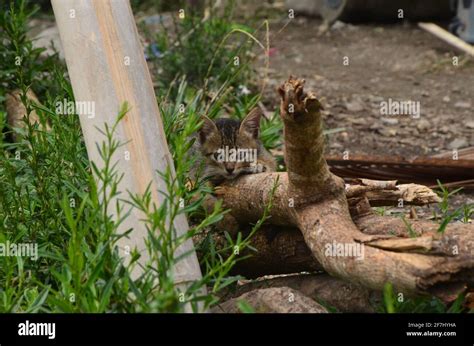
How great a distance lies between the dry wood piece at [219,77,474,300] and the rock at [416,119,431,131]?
383cm

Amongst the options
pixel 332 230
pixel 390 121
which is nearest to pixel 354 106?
pixel 390 121

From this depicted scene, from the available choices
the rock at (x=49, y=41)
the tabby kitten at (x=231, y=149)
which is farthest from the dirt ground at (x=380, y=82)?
the rock at (x=49, y=41)

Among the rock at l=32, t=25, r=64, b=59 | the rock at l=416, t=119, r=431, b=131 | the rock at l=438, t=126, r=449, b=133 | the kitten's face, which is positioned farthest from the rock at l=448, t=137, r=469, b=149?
the rock at l=32, t=25, r=64, b=59

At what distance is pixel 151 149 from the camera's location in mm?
4020

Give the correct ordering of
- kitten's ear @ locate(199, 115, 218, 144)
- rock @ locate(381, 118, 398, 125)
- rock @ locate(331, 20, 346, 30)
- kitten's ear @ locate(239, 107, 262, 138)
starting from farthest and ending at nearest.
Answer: rock @ locate(331, 20, 346, 30) < rock @ locate(381, 118, 398, 125) < kitten's ear @ locate(239, 107, 262, 138) < kitten's ear @ locate(199, 115, 218, 144)

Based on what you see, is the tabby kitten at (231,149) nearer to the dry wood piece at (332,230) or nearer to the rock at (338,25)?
the dry wood piece at (332,230)

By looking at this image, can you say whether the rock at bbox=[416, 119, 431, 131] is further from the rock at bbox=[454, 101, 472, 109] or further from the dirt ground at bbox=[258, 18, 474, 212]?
the rock at bbox=[454, 101, 472, 109]

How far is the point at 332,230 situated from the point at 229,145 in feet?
5.18

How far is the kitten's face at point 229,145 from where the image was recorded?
4.95 meters

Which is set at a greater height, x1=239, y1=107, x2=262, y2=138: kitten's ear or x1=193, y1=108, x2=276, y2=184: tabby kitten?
x1=239, y1=107, x2=262, y2=138: kitten's ear

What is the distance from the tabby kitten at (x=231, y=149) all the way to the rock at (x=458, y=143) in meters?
2.38

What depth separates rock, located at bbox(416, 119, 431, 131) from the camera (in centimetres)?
782
